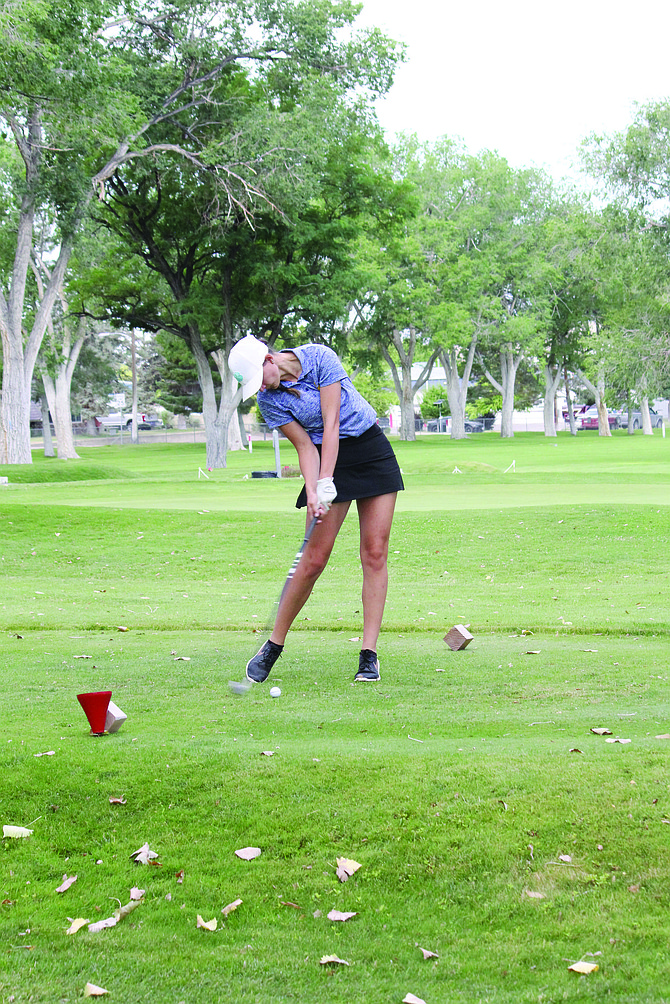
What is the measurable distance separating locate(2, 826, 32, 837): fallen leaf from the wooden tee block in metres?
4.14

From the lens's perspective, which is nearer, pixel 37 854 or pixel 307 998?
pixel 307 998

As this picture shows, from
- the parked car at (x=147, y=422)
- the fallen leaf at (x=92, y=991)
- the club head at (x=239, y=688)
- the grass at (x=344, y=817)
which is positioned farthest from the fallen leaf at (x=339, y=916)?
the parked car at (x=147, y=422)

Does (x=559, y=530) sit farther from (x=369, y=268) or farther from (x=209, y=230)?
(x=369, y=268)

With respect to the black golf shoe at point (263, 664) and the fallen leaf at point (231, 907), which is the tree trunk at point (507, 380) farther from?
the fallen leaf at point (231, 907)

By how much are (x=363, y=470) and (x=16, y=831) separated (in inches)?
127

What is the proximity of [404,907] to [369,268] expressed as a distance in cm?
5189

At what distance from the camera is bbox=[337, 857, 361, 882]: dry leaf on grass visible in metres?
3.54

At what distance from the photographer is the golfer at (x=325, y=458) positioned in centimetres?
611

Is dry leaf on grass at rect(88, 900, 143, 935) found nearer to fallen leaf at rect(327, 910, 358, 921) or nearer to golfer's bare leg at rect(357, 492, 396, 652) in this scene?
fallen leaf at rect(327, 910, 358, 921)

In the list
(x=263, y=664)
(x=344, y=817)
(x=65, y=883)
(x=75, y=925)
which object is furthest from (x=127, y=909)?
(x=263, y=664)

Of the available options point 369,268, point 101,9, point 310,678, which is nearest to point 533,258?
point 369,268

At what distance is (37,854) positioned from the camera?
377 centimetres

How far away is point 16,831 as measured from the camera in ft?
12.7

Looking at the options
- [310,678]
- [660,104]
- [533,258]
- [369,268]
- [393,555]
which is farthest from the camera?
[533,258]
